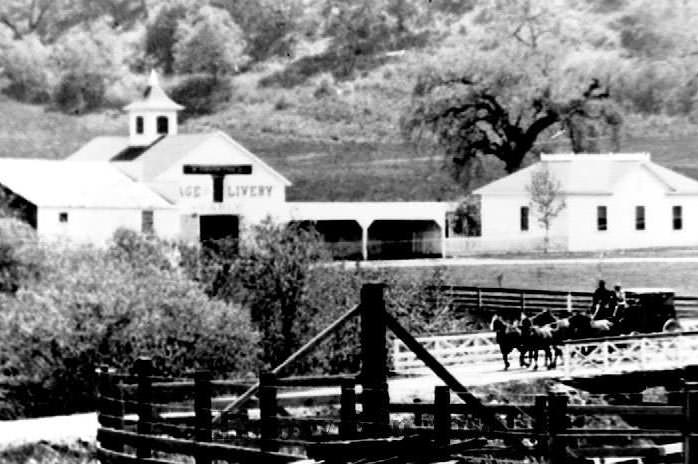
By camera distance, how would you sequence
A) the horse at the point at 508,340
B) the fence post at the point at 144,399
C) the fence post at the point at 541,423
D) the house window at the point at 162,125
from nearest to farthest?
the fence post at the point at 541,423 < the fence post at the point at 144,399 < the horse at the point at 508,340 < the house window at the point at 162,125

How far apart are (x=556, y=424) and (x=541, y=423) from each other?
146 millimetres

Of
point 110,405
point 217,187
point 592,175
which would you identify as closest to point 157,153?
point 217,187

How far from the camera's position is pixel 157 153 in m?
64.6

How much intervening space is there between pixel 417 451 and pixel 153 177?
155 ft

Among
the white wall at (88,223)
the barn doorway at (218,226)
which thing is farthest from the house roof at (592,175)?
the white wall at (88,223)

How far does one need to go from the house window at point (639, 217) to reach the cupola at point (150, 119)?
2237 cm

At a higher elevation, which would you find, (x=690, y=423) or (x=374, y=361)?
(x=374, y=361)

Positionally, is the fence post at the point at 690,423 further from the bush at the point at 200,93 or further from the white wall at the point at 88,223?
the bush at the point at 200,93

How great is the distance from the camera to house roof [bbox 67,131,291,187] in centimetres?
6275

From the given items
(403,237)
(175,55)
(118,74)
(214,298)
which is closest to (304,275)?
(214,298)

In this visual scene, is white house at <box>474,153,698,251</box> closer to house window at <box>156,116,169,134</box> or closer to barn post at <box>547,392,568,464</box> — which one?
house window at <box>156,116,169,134</box>

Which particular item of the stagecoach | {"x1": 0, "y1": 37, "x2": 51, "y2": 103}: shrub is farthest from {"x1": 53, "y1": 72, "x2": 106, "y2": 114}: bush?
the stagecoach

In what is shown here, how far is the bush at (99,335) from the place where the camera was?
35406 mm

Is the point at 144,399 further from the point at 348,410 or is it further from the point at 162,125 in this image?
the point at 162,125
